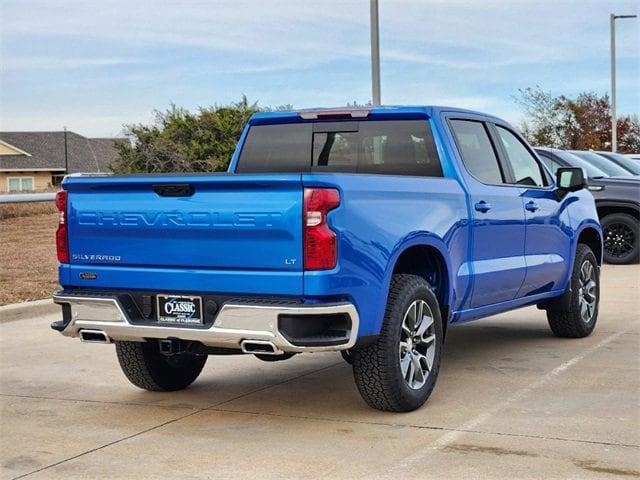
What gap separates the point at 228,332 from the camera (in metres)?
6.15

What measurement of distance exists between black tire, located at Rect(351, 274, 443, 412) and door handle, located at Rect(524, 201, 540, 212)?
210cm

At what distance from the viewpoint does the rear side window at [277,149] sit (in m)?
8.13

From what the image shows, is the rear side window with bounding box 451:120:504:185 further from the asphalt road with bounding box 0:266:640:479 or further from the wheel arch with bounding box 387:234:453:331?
the asphalt road with bounding box 0:266:640:479

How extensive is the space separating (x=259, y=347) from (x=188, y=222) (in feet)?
2.83

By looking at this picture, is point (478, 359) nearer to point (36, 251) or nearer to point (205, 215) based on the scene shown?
point (205, 215)

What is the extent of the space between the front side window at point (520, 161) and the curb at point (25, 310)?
18.2 ft

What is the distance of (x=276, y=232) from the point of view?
6.04 m

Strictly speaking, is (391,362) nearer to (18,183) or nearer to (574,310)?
(574,310)

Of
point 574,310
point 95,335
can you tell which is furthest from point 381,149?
point 574,310

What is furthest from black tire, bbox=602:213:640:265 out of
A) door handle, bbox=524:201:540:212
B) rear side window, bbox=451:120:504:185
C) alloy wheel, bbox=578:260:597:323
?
rear side window, bbox=451:120:504:185

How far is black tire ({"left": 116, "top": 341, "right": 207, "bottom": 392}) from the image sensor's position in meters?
7.45

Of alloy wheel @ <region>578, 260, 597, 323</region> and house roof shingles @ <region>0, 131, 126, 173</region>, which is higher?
house roof shingles @ <region>0, 131, 126, 173</region>

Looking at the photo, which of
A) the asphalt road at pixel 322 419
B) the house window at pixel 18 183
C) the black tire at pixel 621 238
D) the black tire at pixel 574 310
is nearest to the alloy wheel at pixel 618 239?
the black tire at pixel 621 238

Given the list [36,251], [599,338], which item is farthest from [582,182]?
[36,251]
